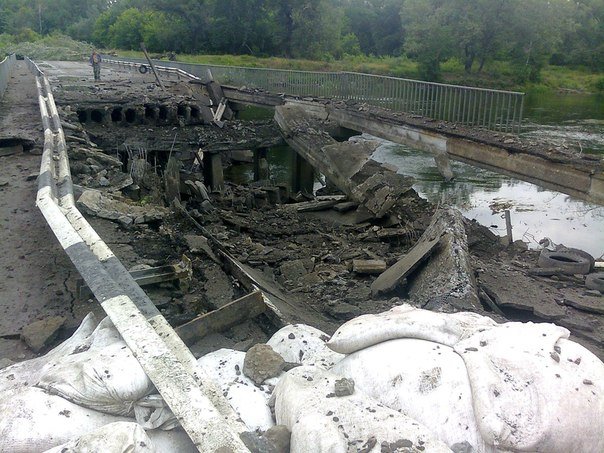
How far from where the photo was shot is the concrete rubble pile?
1.75 meters

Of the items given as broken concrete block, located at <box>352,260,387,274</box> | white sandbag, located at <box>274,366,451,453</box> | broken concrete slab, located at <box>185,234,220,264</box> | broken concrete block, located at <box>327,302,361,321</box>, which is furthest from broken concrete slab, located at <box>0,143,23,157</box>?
white sandbag, located at <box>274,366,451,453</box>

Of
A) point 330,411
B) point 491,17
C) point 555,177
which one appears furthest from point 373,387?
point 491,17

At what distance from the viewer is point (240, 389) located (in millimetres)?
2199

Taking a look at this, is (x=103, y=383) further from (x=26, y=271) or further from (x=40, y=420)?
(x=26, y=271)

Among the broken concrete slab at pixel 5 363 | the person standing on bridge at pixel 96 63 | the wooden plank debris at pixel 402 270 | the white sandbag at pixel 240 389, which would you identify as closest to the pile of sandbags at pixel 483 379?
the white sandbag at pixel 240 389

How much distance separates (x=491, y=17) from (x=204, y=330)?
3842 centimetres

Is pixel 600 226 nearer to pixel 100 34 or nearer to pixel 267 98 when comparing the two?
pixel 267 98

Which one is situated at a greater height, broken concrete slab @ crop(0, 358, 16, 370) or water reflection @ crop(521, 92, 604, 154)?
broken concrete slab @ crop(0, 358, 16, 370)

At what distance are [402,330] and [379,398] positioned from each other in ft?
0.97

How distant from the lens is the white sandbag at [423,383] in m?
1.82

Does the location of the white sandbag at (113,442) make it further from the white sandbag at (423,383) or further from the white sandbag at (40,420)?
the white sandbag at (423,383)

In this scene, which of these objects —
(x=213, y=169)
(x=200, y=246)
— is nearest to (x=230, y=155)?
(x=213, y=169)

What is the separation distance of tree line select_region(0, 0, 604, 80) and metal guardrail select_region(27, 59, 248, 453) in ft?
121

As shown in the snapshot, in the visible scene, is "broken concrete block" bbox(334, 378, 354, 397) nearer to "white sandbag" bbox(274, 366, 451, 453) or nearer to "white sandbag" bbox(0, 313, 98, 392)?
"white sandbag" bbox(274, 366, 451, 453)
